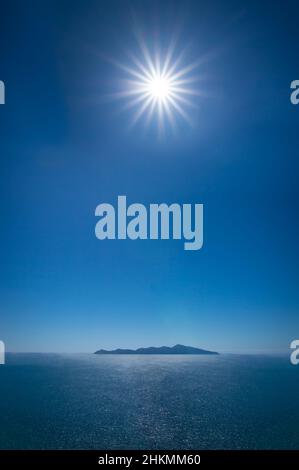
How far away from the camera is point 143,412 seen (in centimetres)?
1115

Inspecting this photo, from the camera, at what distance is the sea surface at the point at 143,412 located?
873 cm

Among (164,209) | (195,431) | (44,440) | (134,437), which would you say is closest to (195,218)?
(164,209)

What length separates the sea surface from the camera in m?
8.73

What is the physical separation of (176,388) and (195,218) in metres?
24.2

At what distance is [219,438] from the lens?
35.8 feet

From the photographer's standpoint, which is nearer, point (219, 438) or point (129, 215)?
point (129, 215)

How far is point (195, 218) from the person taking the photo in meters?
5.66
